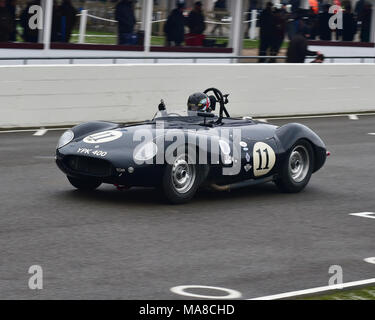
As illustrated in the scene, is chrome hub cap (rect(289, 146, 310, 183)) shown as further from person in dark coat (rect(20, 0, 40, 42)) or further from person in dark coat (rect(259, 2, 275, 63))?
person in dark coat (rect(259, 2, 275, 63))

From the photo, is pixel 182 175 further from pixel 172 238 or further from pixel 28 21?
pixel 28 21

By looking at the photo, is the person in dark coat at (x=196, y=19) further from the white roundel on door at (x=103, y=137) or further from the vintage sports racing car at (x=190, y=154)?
the white roundel on door at (x=103, y=137)

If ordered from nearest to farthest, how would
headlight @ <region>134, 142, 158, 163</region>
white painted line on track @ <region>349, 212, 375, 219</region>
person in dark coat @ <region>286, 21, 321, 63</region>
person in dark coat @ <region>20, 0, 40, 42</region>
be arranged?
headlight @ <region>134, 142, 158, 163</region> → white painted line on track @ <region>349, 212, 375, 219</region> → person in dark coat @ <region>20, 0, 40, 42</region> → person in dark coat @ <region>286, 21, 321, 63</region>

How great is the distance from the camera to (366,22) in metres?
27.5

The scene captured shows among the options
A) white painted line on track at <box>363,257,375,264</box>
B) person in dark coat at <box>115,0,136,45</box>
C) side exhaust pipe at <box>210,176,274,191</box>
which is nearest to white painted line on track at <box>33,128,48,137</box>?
person in dark coat at <box>115,0,136,45</box>

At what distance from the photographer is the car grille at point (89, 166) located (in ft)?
32.9

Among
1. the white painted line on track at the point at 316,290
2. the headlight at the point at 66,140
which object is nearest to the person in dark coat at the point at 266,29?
the headlight at the point at 66,140

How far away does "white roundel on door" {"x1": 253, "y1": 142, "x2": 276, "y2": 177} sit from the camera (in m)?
11.0

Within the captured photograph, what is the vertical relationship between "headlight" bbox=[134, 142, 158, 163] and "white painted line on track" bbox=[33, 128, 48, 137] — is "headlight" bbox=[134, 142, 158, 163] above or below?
above

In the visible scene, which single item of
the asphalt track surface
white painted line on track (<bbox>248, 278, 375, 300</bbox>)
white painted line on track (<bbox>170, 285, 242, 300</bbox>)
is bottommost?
the asphalt track surface

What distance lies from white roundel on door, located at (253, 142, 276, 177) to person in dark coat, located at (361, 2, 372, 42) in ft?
55.5

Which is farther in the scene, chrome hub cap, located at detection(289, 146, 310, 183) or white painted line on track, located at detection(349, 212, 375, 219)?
chrome hub cap, located at detection(289, 146, 310, 183)

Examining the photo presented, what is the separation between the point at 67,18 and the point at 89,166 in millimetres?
10669

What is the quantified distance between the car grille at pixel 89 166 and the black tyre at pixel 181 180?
626 mm
